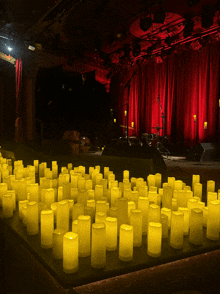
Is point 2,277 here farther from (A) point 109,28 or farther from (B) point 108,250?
(A) point 109,28

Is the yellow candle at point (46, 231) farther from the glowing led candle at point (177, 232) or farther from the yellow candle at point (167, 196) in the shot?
the yellow candle at point (167, 196)

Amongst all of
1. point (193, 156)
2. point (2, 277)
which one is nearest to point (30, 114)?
point (193, 156)

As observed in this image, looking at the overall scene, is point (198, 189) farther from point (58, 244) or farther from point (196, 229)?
point (58, 244)

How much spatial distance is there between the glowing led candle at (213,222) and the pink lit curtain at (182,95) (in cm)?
510

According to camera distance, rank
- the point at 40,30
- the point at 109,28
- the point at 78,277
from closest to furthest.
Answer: the point at 78,277 < the point at 40,30 < the point at 109,28

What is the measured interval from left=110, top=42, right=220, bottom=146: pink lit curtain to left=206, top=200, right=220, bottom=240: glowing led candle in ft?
16.7

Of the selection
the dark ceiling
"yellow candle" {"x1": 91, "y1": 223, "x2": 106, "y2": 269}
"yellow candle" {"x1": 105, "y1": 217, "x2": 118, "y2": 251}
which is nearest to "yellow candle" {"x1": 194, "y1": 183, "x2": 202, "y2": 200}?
"yellow candle" {"x1": 105, "y1": 217, "x2": 118, "y2": 251}

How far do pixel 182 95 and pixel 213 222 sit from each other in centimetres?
717

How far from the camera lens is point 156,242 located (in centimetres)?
91

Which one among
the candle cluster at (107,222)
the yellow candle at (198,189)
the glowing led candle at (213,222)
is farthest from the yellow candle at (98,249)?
the yellow candle at (198,189)

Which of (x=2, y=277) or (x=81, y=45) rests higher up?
(x=81, y=45)

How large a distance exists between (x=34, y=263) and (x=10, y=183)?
97 centimetres

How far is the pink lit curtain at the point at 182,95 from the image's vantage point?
6930 millimetres

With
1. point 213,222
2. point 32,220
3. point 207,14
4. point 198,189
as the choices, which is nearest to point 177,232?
point 213,222
